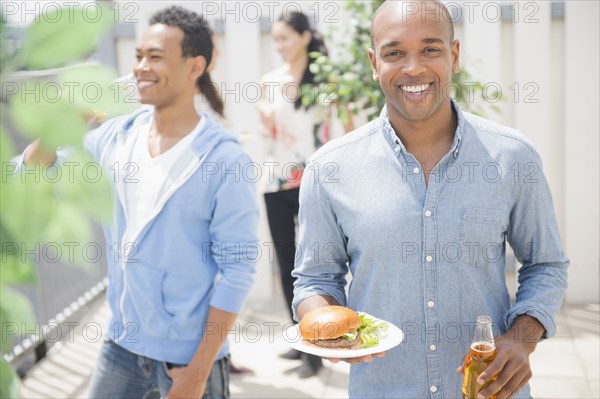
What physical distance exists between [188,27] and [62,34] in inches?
109

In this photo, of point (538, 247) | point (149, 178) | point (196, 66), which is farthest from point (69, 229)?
point (196, 66)

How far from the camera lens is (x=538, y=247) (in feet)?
6.54

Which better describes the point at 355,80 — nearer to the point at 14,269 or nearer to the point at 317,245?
the point at 317,245

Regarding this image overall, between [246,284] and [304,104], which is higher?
[304,104]

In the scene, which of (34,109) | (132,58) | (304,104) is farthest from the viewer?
(132,58)

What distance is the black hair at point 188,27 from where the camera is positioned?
3102 mm

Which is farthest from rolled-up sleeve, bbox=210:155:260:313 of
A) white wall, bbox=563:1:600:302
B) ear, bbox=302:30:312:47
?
white wall, bbox=563:1:600:302

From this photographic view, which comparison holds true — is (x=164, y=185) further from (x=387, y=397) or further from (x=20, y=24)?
(x=20, y=24)

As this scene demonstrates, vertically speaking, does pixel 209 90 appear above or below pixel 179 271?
above

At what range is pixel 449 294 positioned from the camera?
199 cm

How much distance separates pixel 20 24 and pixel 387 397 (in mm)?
1747

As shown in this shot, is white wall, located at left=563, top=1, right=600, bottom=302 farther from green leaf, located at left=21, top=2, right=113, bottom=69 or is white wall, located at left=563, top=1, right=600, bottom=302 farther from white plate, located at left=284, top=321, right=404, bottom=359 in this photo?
green leaf, located at left=21, top=2, right=113, bottom=69

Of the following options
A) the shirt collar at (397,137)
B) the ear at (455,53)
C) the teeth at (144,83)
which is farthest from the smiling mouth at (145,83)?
the ear at (455,53)

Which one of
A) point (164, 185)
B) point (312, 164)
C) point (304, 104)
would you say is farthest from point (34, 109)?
point (304, 104)
